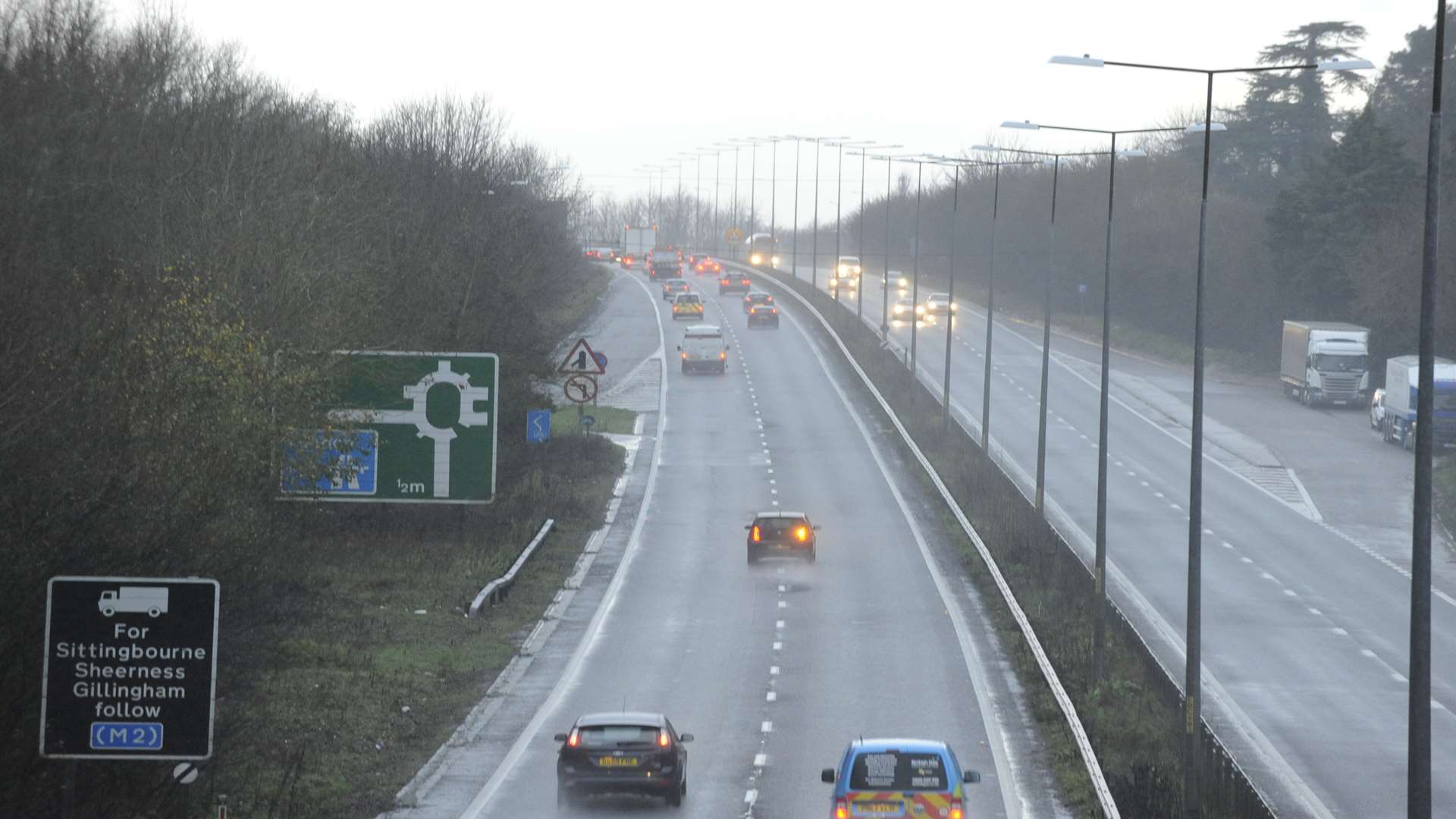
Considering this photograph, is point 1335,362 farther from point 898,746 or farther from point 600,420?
point 898,746

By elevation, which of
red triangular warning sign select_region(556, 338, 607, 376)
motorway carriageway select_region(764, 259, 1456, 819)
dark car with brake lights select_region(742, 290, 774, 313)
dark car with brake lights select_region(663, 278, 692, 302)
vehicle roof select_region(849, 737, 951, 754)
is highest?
dark car with brake lights select_region(663, 278, 692, 302)

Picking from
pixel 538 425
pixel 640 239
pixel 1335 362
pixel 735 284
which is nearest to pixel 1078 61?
pixel 538 425

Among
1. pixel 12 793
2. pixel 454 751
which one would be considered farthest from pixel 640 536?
pixel 12 793

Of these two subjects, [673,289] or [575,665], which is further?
[673,289]

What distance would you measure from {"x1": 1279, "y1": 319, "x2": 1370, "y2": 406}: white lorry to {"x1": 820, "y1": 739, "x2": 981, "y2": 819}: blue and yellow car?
204 feet

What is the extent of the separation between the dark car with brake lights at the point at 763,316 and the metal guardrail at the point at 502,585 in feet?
194

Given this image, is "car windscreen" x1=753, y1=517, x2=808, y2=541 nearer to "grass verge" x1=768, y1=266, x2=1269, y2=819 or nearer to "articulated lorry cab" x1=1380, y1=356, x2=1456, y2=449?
"grass verge" x1=768, y1=266, x2=1269, y2=819

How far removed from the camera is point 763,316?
10206cm

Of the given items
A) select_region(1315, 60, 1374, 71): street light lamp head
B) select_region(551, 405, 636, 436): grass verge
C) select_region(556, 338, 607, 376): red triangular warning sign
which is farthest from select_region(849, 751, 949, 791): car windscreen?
select_region(551, 405, 636, 436): grass verge

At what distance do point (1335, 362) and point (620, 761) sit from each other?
6227 centimetres

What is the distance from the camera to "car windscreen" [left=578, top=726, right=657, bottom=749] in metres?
21.1

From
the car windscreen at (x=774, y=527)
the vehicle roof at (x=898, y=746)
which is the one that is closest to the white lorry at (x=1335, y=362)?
the car windscreen at (x=774, y=527)

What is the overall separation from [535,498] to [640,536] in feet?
13.8

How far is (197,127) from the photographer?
41750 mm
